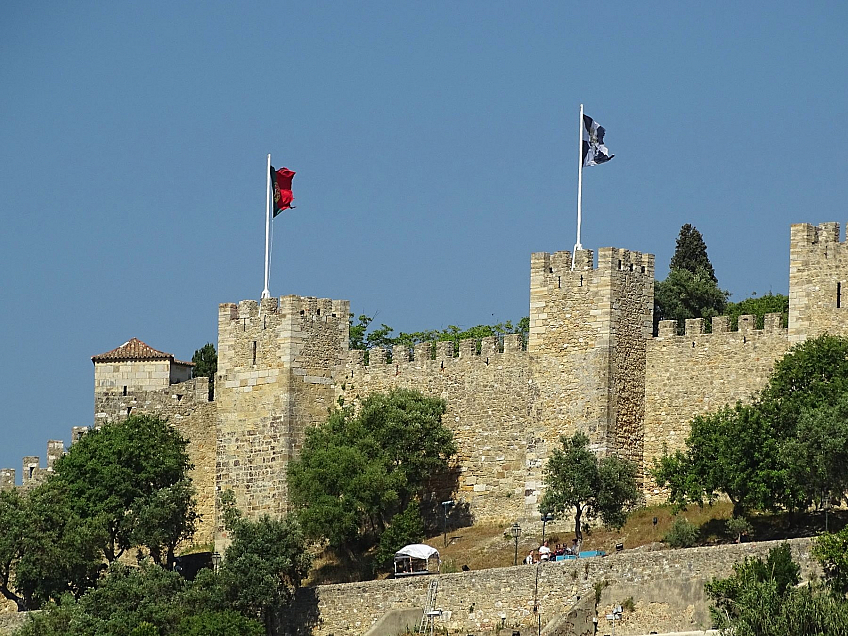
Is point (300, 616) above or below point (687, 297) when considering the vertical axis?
below

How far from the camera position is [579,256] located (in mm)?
64500

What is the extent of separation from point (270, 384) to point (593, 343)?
10.0m

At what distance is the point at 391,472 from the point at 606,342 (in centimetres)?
709

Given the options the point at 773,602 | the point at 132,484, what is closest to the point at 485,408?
the point at 132,484

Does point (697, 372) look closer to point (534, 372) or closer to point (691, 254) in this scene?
point (534, 372)

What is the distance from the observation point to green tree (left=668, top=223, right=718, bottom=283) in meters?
82.4

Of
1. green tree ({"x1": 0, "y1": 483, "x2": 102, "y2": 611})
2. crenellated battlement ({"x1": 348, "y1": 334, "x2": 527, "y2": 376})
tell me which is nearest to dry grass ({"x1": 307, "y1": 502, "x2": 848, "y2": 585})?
crenellated battlement ({"x1": 348, "y1": 334, "x2": 527, "y2": 376})

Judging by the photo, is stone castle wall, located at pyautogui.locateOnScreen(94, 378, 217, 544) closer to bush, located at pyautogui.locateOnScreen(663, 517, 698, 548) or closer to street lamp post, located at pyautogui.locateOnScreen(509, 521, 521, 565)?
street lamp post, located at pyautogui.locateOnScreen(509, 521, 521, 565)

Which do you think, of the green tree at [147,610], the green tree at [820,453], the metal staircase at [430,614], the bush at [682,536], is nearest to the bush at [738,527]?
the bush at [682,536]

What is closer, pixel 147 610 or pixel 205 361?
pixel 147 610

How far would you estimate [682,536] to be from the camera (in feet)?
192

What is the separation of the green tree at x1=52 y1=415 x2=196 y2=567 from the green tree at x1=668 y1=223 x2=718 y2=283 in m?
19.7

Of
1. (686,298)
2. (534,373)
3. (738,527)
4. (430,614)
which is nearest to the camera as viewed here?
(738,527)

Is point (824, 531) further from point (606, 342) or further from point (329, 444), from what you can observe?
point (329, 444)
